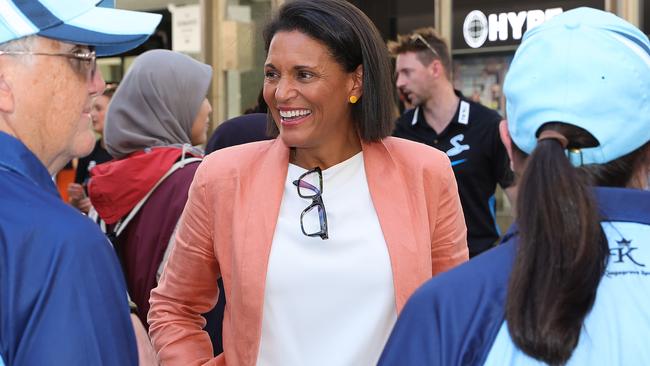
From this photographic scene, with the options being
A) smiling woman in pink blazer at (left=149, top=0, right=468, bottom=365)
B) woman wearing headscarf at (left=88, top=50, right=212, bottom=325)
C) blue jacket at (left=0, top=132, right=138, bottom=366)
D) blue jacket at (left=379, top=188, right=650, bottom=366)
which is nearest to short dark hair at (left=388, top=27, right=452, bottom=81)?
woman wearing headscarf at (left=88, top=50, right=212, bottom=325)

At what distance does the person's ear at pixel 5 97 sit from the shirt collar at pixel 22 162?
0.30 feet

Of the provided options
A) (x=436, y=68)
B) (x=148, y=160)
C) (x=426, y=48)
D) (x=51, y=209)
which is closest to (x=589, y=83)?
(x=51, y=209)

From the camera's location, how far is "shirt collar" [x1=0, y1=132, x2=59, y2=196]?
136 cm

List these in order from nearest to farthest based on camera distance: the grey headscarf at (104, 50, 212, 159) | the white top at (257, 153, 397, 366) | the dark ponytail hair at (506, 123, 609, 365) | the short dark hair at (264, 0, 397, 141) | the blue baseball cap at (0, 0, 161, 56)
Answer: the dark ponytail hair at (506, 123, 609, 365) < the blue baseball cap at (0, 0, 161, 56) < the white top at (257, 153, 397, 366) < the short dark hair at (264, 0, 397, 141) < the grey headscarf at (104, 50, 212, 159)

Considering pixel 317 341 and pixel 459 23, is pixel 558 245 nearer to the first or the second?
pixel 317 341

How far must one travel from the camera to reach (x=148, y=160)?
11.4ft

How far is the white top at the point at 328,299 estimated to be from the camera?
7.13ft

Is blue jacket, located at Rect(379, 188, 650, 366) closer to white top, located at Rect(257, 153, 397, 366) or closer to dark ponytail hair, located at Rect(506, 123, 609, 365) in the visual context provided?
dark ponytail hair, located at Rect(506, 123, 609, 365)

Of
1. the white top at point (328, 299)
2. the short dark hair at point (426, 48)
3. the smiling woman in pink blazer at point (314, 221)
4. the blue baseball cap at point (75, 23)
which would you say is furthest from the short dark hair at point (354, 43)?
the short dark hair at point (426, 48)

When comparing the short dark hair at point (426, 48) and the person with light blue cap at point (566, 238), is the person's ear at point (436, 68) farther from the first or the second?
the person with light blue cap at point (566, 238)

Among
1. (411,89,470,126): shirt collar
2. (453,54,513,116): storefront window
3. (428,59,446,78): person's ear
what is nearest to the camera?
(411,89,470,126): shirt collar

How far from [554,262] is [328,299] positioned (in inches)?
39.0

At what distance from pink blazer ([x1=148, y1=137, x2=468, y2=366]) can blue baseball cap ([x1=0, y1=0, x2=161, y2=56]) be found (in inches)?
27.9

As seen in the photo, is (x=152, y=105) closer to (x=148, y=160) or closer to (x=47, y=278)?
(x=148, y=160)
